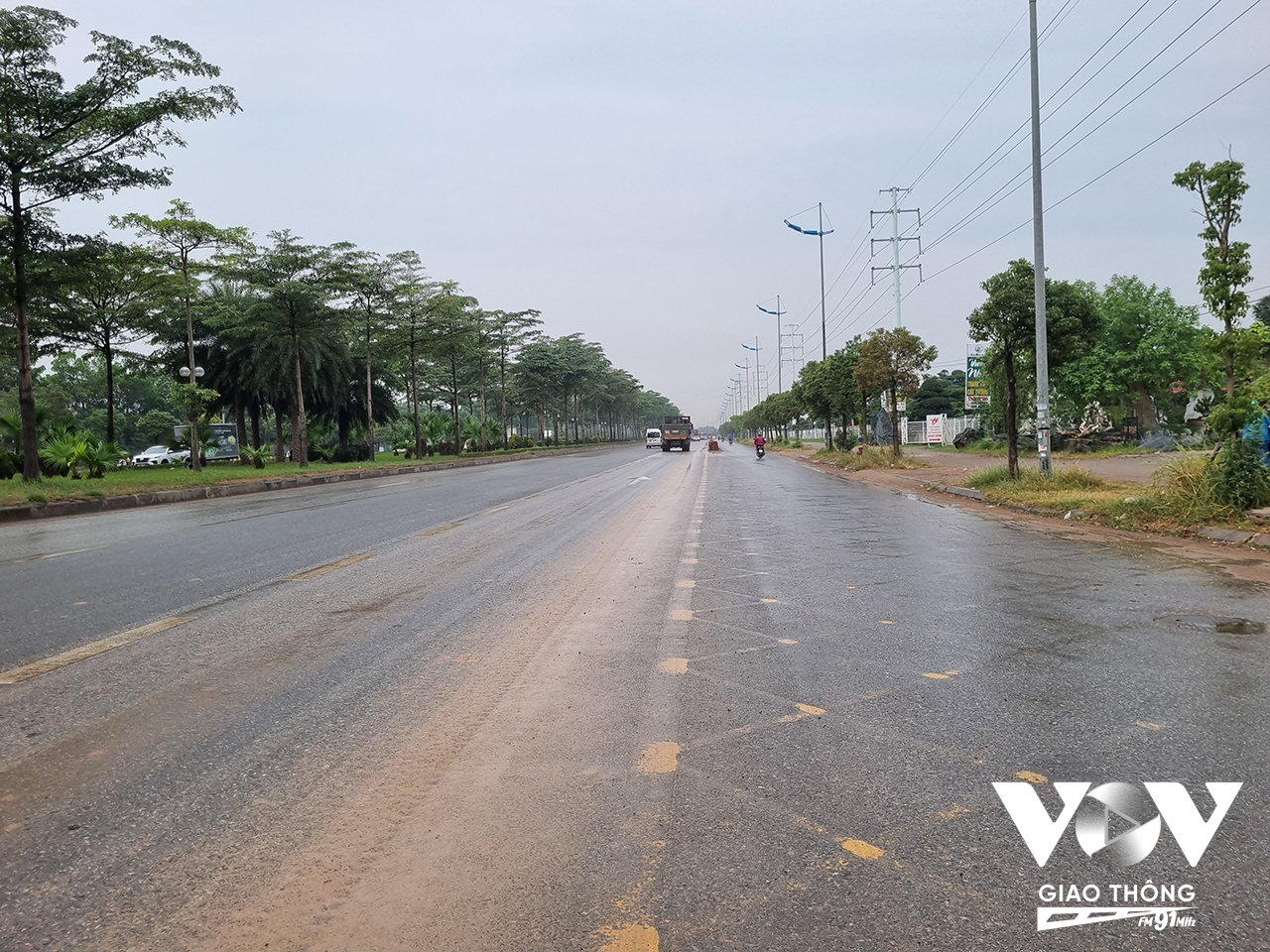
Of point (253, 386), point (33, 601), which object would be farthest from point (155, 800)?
point (253, 386)

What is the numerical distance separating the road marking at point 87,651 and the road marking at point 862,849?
434 centimetres

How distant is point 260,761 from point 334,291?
35.9 meters

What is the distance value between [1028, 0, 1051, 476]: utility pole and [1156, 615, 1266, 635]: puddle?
1090cm

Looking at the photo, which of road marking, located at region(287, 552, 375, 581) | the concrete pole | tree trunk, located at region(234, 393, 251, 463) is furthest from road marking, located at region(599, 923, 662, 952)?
tree trunk, located at region(234, 393, 251, 463)

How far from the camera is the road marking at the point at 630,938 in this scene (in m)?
2.16

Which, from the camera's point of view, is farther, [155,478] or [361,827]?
[155,478]

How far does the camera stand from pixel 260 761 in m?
3.38

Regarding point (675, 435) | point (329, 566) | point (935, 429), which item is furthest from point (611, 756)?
point (675, 435)

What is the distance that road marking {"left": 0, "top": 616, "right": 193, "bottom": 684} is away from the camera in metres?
4.67

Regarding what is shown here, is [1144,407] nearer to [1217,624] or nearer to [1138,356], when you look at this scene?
[1138,356]

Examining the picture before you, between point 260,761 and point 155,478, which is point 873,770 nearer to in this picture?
point 260,761

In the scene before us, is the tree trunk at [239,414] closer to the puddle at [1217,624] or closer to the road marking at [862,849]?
the puddle at [1217,624]

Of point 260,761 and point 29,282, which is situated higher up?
point 29,282

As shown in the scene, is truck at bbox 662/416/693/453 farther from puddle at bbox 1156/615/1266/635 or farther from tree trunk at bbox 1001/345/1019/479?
puddle at bbox 1156/615/1266/635
